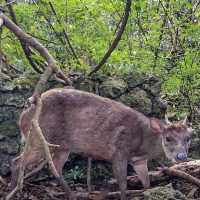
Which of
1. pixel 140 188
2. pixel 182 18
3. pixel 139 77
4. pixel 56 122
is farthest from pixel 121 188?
pixel 182 18

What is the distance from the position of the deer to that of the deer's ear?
1 cm

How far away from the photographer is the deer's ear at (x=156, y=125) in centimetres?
716

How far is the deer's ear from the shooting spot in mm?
7155

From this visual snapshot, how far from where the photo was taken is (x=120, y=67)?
8.05 meters

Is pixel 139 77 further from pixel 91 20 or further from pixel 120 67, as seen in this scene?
pixel 91 20

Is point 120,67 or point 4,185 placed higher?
point 120,67

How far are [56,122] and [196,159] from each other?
7.36 feet

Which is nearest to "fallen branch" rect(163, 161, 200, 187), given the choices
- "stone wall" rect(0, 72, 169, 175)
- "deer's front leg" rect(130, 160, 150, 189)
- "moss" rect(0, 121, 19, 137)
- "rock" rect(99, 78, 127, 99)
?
"deer's front leg" rect(130, 160, 150, 189)

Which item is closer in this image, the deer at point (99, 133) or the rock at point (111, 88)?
the deer at point (99, 133)

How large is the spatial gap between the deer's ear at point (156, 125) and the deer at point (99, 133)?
0.01 meters

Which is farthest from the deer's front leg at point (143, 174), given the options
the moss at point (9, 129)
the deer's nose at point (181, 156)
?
the moss at point (9, 129)

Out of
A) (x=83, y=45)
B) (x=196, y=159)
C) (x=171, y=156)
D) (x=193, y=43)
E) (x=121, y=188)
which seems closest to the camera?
(x=121, y=188)

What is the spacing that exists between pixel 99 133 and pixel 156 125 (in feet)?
2.79

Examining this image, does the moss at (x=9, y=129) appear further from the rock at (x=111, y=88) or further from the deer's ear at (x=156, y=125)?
the deer's ear at (x=156, y=125)
